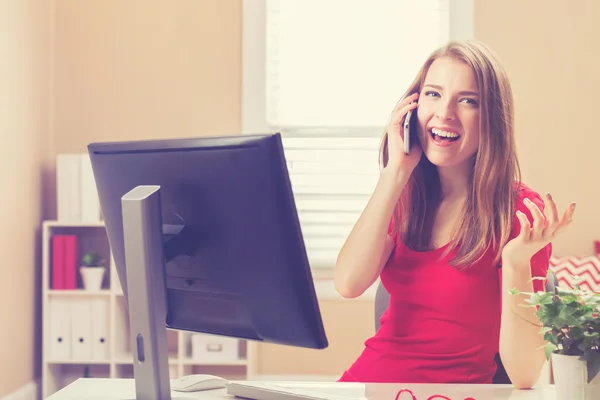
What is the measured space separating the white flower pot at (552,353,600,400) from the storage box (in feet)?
8.04

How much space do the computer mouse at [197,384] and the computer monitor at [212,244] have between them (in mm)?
213

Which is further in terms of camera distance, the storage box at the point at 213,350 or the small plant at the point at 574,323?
the storage box at the point at 213,350

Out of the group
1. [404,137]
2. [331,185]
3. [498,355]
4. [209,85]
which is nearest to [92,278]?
[209,85]

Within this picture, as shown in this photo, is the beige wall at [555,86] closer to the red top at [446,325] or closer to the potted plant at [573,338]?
A: the red top at [446,325]

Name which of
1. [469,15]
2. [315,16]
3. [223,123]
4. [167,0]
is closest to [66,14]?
[167,0]

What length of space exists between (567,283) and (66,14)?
2743mm

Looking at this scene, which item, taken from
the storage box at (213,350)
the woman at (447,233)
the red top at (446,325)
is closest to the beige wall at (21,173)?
the storage box at (213,350)

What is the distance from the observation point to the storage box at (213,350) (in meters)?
3.54

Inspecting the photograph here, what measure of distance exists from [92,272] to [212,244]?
2560 millimetres

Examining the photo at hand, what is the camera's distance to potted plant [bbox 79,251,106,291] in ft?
11.7

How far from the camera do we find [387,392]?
4.58 ft

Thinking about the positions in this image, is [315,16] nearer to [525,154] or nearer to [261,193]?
[525,154]

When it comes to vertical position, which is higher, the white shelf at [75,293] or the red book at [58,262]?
the red book at [58,262]

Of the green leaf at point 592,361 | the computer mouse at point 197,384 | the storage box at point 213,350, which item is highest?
the green leaf at point 592,361
